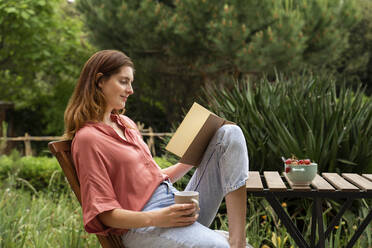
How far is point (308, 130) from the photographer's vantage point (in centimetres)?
329

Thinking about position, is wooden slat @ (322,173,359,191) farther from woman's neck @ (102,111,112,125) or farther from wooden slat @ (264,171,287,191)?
woman's neck @ (102,111,112,125)

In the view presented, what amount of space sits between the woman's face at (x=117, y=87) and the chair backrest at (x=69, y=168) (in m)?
0.23

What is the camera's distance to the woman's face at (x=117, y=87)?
67.6 inches

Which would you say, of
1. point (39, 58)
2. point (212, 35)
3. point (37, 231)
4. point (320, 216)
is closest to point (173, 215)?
point (320, 216)

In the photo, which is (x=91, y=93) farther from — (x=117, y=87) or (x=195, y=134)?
(x=195, y=134)

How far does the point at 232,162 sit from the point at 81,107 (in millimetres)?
610

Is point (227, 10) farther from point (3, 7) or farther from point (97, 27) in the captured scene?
point (3, 7)

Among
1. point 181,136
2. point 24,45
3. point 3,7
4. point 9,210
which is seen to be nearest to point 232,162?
point 181,136

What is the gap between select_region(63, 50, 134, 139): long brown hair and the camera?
65.7 inches

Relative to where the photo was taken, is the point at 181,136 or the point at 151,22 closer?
the point at 181,136

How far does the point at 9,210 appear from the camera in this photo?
2.88 meters

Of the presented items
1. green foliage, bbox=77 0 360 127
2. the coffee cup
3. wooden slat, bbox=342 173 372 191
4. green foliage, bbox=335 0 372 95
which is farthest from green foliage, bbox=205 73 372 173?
green foliage, bbox=335 0 372 95

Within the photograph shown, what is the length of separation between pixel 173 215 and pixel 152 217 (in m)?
0.07

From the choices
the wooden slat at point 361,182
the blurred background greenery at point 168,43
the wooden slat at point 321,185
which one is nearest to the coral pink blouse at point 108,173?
the wooden slat at point 321,185
